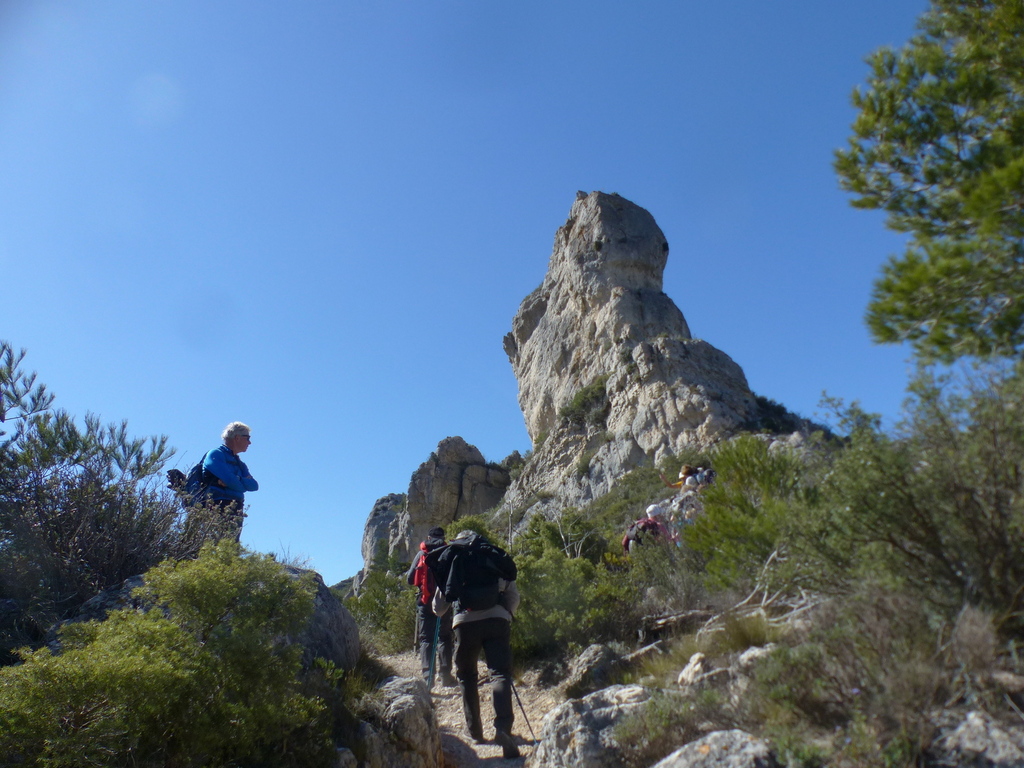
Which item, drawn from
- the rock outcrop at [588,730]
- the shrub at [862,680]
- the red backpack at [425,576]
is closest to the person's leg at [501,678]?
the rock outcrop at [588,730]

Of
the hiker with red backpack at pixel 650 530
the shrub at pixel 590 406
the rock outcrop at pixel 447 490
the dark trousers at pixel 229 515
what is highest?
the shrub at pixel 590 406

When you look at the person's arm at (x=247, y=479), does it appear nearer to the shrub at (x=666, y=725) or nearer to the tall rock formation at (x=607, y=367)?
the shrub at (x=666, y=725)

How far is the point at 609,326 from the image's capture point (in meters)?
34.8

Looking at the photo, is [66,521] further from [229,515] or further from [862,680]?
[862,680]

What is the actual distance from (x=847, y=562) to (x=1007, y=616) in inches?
32.9

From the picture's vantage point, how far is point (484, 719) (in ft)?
19.2

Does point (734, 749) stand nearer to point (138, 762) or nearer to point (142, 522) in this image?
point (138, 762)

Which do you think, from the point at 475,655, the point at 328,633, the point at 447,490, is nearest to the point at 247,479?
the point at 328,633

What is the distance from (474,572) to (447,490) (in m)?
32.1

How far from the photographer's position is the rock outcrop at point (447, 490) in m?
36.6

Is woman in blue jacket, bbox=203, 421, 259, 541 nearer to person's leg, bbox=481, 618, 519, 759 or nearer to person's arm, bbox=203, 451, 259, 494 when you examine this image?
person's arm, bbox=203, 451, 259, 494

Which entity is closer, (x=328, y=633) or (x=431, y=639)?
(x=328, y=633)

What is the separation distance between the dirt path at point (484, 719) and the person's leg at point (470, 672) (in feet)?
0.48

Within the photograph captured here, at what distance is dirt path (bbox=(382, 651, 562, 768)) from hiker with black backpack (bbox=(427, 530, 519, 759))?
146 mm
